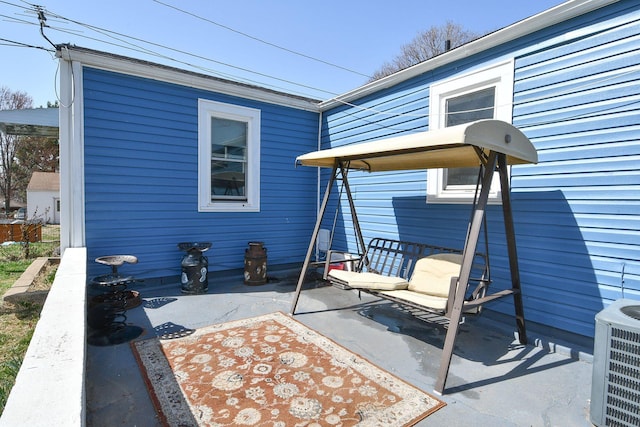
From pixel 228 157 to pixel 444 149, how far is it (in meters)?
4.03

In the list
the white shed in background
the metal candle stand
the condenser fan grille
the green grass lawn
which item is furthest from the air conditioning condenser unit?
the white shed in background

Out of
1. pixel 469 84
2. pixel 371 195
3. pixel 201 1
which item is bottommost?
pixel 371 195

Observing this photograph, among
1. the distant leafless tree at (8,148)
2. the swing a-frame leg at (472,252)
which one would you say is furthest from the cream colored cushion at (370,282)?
the distant leafless tree at (8,148)

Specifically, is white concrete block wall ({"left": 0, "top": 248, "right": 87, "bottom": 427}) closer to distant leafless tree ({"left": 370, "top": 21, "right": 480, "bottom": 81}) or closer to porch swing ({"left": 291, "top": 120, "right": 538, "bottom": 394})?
porch swing ({"left": 291, "top": 120, "right": 538, "bottom": 394})

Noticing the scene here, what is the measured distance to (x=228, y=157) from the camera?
5984 mm

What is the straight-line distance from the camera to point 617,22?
3.02 meters

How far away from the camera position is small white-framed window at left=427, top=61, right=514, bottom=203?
385 centimetres

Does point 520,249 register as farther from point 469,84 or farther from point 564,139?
point 469,84

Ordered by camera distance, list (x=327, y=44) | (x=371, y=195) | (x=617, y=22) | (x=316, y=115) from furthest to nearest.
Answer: (x=327, y=44) → (x=316, y=115) → (x=371, y=195) → (x=617, y=22)

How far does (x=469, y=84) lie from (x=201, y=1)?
5017 millimetres

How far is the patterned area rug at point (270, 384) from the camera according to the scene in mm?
2189

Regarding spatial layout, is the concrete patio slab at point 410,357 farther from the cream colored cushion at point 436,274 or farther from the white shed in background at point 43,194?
the white shed in background at point 43,194

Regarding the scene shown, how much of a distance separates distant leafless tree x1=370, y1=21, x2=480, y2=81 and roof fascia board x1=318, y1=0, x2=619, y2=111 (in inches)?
385

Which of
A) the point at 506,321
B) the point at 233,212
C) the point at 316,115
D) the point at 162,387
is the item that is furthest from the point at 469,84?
the point at 162,387
